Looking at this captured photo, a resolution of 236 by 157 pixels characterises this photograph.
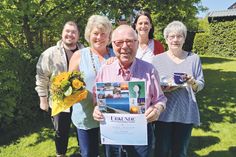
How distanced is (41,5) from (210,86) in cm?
640

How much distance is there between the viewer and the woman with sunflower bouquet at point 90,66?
3.48m

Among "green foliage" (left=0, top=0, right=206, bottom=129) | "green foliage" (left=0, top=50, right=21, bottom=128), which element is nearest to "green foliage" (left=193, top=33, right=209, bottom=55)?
"green foliage" (left=0, top=0, right=206, bottom=129)

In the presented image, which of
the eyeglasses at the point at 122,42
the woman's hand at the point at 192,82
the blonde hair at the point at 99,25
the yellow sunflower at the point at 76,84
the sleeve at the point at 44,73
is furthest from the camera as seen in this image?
the sleeve at the point at 44,73

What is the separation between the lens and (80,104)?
3609mm

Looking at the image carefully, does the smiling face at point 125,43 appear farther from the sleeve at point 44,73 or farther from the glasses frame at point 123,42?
the sleeve at point 44,73

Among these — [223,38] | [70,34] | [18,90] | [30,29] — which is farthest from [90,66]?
[223,38]

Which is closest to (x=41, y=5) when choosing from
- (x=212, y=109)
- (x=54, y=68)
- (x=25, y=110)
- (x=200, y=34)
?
(x=25, y=110)

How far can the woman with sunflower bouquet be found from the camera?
11.4 feet

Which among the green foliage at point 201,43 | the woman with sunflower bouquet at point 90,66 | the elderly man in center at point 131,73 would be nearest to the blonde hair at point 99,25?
the woman with sunflower bouquet at point 90,66

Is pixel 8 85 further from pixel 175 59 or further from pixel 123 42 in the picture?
pixel 123 42

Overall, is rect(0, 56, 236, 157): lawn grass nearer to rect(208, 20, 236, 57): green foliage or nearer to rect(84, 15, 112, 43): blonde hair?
rect(84, 15, 112, 43): blonde hair

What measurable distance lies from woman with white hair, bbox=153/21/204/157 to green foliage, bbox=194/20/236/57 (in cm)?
2039

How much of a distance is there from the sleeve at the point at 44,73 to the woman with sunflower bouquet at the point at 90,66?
110 cm

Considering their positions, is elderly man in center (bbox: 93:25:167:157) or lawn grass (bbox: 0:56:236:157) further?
lawn grass (bbox: 0:56:236:157)
